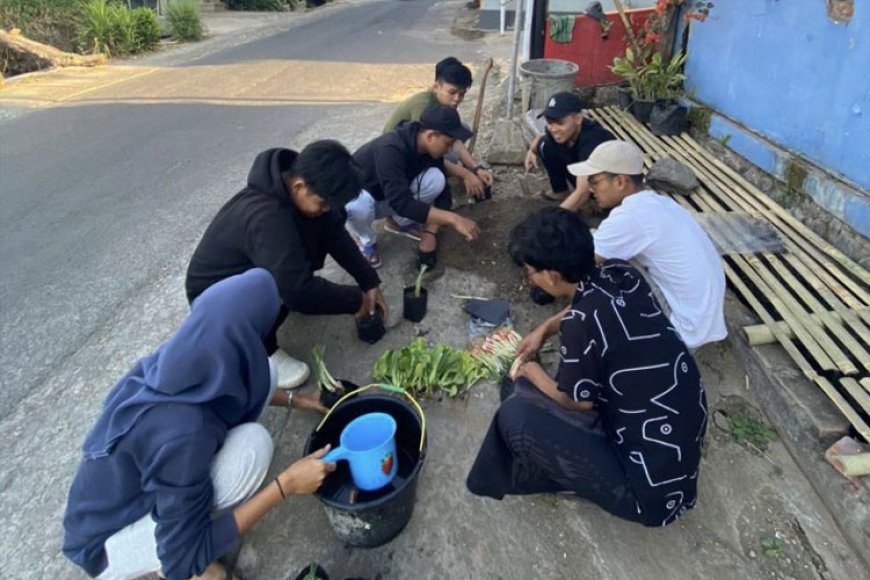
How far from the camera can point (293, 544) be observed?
227 centimetres

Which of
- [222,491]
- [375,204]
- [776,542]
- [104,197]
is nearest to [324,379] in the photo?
[222,491]

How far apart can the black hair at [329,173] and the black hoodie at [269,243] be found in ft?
0.67

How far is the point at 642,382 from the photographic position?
1.96 m

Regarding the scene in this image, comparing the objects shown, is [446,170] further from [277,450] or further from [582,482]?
[582,482]

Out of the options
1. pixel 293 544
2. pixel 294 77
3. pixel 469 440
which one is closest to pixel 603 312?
pixel 469 440

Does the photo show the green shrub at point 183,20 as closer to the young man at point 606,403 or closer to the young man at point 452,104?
the young man at point 452,104

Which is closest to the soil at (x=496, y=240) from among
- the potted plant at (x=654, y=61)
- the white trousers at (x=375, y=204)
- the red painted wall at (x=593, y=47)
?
the white trousers at (x=375, y=204)

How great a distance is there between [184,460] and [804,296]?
129 inches

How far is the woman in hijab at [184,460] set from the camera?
68.2 inches

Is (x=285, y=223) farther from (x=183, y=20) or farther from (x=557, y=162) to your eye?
(x=183, y=20)

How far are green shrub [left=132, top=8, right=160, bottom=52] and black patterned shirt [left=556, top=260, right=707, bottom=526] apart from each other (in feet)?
47.5

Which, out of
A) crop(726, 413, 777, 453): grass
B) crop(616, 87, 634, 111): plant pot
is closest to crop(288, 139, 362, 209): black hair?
crop(726, 413, 777, 453): grass

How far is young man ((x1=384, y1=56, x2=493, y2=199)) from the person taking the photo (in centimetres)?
438

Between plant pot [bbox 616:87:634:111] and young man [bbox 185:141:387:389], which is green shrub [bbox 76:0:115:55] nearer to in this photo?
plant pot [bbox 616:87:634:111]
